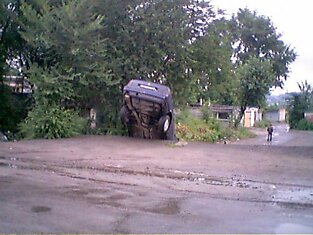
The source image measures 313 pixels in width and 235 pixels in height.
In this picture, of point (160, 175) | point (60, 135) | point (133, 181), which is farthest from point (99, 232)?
point (60, 135)

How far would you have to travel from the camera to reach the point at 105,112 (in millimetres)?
23438

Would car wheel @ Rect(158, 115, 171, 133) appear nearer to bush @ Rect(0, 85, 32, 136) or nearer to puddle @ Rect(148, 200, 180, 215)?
bush @ Rect(0, 85, 32, 136)

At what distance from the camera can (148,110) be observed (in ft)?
62.2

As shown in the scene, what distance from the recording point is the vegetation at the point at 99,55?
2067 cm

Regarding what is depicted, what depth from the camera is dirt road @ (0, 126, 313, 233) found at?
6582 millimetres

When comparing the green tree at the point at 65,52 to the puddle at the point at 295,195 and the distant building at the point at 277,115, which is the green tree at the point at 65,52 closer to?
the puddle at the point at 295,195

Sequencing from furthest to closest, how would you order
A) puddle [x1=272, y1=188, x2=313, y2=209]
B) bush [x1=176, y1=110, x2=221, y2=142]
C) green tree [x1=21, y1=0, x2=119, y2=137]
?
1. bush [x1=176, y1=110, x2=221, y2=142]
2. green tree [x1=21, y1=0, x2=119, y2=137]
3. puddle [x1=272, y1=188, x2=313, y2=209]

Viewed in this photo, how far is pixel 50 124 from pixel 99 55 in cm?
393

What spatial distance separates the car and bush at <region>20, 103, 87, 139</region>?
7.39ft

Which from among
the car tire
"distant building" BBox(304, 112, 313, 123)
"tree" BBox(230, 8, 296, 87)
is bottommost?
the car tire

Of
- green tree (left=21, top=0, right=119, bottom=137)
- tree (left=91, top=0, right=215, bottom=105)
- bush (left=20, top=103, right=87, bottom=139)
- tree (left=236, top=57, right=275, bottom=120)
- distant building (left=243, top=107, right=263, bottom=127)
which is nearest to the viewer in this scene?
bush (left=20, top=103, right=87, bottom=139)

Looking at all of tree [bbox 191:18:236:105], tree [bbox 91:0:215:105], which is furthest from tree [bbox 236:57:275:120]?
tree [bbox 91:0:215:105]

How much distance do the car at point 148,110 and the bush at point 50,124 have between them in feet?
7.39

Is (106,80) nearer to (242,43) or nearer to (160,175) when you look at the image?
(160,175)
